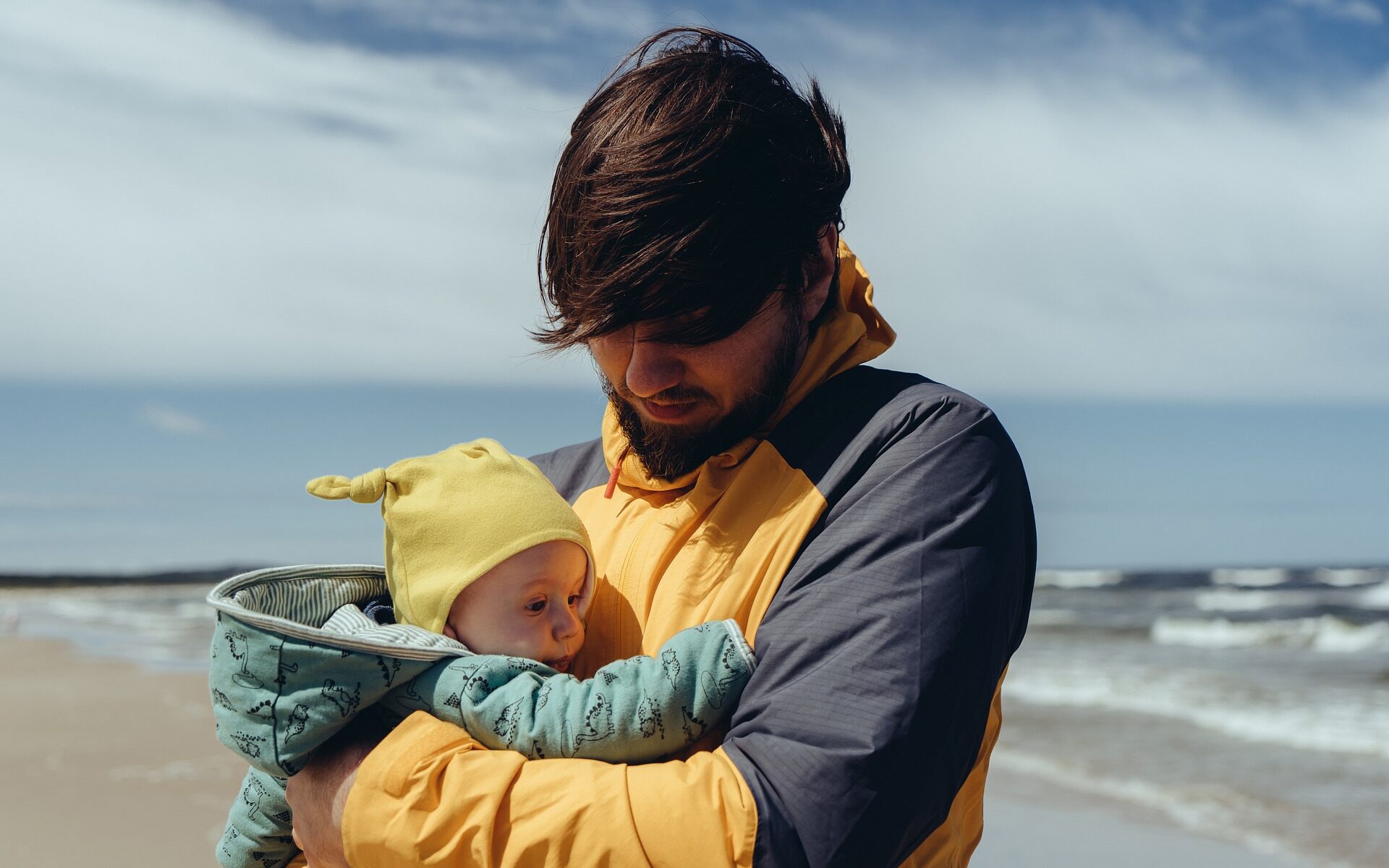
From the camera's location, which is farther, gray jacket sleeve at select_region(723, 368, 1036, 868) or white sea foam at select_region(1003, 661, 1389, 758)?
white sea foam at select_region(1003, 661, 1389, 758)

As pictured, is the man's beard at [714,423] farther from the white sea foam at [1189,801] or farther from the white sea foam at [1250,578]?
the white sea foam at [1250,578]

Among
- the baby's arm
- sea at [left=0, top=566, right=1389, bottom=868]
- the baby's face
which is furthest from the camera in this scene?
sea at [left=0, top=566, right=1389, bottom=868]

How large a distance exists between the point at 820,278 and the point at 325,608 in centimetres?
99

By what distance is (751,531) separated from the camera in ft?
5.17

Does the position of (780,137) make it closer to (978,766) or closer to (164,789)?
(978,766)

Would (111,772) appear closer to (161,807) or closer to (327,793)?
(161,807)

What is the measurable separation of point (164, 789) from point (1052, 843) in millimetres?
4784

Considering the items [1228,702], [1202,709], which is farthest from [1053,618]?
[1202,709]

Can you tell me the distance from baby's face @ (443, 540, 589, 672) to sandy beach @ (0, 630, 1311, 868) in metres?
4.18

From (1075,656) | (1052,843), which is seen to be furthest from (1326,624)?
(1052,843)

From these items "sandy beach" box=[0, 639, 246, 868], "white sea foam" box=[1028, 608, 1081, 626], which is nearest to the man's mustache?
"sandy beach" box=[0, 639, 246, 868]

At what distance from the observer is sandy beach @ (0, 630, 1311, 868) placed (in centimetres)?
535

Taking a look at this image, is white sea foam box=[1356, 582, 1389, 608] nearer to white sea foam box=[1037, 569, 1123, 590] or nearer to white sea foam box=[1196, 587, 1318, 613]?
white sea foam box=[1196, 587, 1318, 613]

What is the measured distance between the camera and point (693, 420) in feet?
5.59
